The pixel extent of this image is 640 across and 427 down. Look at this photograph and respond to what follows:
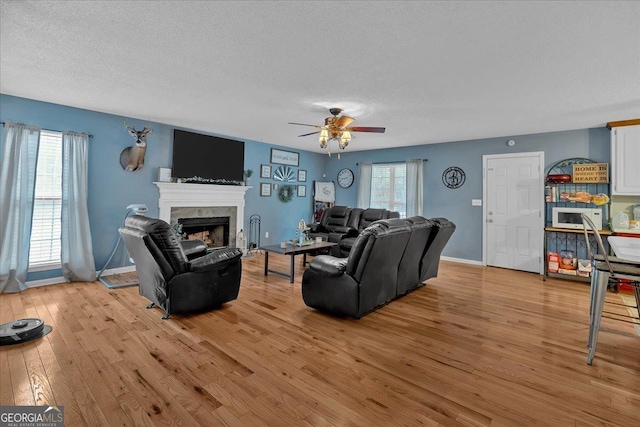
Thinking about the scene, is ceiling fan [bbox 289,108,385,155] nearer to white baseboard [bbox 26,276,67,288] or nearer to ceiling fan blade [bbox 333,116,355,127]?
ceiling fan blade [bbox 333,116,355,127]

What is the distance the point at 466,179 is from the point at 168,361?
6023mm

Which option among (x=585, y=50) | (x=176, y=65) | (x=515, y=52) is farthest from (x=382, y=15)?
(x=176, y=65)

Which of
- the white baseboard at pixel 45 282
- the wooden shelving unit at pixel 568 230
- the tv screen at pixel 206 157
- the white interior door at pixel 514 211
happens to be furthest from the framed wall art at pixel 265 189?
the wooden shelving unit at pixel 568 230

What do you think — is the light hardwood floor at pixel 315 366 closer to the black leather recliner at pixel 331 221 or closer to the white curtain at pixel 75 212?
the white curtain at pixel 75 212

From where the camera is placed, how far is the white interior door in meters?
5.42

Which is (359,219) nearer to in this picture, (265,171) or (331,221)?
(331,221)

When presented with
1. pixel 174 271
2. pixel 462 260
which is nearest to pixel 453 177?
pixel 462 260

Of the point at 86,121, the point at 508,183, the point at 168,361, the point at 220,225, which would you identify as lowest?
the point at 168,361

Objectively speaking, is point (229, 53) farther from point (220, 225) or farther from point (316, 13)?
point (220, 225)

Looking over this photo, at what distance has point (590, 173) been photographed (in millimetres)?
4855

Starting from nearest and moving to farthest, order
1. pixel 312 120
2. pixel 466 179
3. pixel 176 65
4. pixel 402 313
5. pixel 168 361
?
pixel 168 361 < pixel 176 65 < pixel 402 313 < pixel 312 120 < pixel 466 179

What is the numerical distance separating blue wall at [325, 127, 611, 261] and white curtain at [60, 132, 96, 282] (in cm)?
488

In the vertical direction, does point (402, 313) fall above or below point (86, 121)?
below

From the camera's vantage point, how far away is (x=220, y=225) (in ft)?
20.5
